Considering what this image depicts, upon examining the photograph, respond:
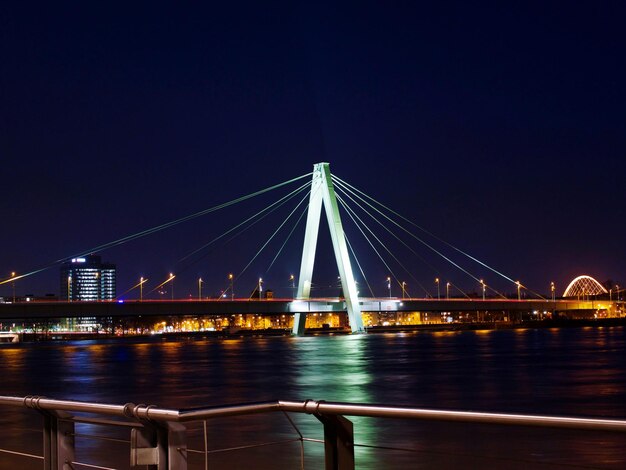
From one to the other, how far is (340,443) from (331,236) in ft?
226

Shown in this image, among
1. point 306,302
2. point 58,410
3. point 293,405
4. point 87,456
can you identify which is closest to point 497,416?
point 293,405

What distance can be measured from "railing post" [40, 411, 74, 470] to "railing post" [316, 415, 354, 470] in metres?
1.32

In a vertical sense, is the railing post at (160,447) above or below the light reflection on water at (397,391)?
above

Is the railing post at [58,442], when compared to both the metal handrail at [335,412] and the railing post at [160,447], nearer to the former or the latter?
the metal handrail at [335,412]

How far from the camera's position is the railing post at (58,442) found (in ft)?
14.7

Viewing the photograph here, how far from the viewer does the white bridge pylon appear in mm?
71375

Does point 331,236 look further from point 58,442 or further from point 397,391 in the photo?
point 58,442

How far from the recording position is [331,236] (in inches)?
2869

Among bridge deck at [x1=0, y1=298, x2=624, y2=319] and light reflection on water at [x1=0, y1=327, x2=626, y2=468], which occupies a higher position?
bridge deck at [x1=0, y1=298, x2=624, y2=319]

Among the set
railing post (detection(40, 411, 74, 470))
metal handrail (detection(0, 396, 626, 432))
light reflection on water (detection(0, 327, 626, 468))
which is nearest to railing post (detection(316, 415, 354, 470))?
metal handrail (detection(0, 396, 626, 432))

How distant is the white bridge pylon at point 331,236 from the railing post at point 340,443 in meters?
66.8

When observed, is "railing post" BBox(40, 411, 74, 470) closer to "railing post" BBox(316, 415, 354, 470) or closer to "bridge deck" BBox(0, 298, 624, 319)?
"railing post" BBox(316, 415, 354, 470)

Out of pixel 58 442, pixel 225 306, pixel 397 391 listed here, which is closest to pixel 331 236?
pixel 225 306

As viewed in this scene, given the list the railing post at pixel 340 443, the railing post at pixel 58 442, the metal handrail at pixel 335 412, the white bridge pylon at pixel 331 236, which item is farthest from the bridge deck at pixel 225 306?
the railing post at pixel 340 443
